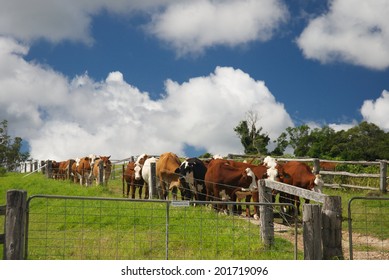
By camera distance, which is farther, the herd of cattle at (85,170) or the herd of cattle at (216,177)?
the herd of cattle at (85,170)

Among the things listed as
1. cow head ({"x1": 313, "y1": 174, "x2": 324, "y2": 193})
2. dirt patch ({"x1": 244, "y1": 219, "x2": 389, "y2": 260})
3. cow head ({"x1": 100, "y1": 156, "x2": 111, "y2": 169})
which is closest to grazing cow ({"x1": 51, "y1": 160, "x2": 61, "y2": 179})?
cow head ({"x1": 100, "y1": 156, "x2": 111, "y2": 169})

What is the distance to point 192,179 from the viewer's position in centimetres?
1752

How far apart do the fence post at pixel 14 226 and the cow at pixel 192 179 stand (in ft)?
34.0

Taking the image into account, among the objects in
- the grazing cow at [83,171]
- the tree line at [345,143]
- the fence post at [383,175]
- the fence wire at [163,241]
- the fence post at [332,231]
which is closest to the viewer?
the fence post at [332,231]

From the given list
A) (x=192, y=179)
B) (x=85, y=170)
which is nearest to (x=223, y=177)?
(x=192, y=179)

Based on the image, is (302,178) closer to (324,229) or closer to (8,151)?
(324,229)

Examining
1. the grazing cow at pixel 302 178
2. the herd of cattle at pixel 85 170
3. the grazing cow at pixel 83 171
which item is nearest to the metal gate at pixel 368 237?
the grazing cow at pixel 302 178

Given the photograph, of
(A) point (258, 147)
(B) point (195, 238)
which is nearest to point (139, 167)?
(B) point (195, 238)

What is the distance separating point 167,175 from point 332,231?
11273 mm

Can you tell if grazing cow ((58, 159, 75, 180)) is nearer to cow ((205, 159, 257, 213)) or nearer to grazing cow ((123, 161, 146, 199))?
grazing cow ((123, 161, 146, 199))

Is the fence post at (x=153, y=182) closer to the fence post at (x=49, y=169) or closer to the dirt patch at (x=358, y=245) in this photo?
the dirt patch at (x=358, y=245)

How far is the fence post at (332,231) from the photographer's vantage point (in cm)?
822

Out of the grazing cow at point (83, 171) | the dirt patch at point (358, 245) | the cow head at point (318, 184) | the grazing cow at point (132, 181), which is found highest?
the grazing cow at point (83, 171)

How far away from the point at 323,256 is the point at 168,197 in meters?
11.2
